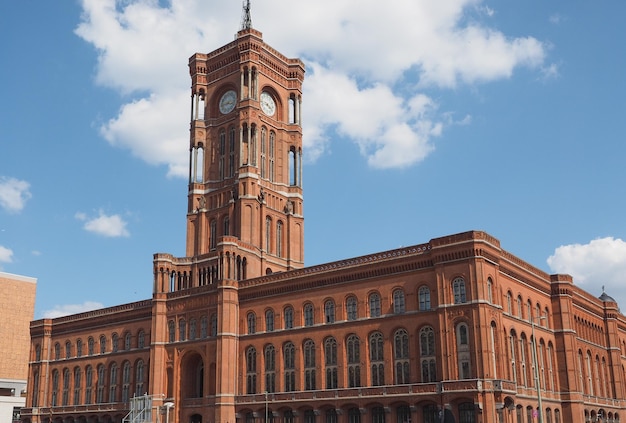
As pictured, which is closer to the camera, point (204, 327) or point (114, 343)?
point (204, 327)

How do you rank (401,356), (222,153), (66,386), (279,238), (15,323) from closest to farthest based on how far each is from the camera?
(401,356), (279,238), (222,153), (66,386), (15,323)

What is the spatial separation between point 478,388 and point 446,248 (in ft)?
43.3

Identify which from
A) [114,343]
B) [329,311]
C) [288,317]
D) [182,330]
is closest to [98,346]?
[114,343]

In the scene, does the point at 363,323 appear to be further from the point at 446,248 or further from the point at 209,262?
the point at 209,262

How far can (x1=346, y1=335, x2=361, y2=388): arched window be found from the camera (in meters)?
74.2

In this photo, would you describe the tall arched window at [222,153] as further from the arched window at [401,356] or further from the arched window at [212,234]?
the arched window at [401,356]

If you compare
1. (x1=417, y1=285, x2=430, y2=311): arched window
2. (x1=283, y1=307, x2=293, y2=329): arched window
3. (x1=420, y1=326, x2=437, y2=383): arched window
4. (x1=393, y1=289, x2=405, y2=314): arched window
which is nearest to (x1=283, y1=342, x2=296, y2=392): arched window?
(x1=283, y1=307, x2=293, y2=329): arched window

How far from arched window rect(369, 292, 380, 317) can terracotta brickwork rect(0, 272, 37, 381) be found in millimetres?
83497

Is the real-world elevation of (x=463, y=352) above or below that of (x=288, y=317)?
below

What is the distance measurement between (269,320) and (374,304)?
47.1ft

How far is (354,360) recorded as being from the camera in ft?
245

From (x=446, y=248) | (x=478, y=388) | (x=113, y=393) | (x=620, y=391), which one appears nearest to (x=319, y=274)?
(x=446, y=248)

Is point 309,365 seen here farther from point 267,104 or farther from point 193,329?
point 267,104

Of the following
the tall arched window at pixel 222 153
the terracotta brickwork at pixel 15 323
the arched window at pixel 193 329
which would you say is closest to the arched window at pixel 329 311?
the arched window at pixel 193 329
